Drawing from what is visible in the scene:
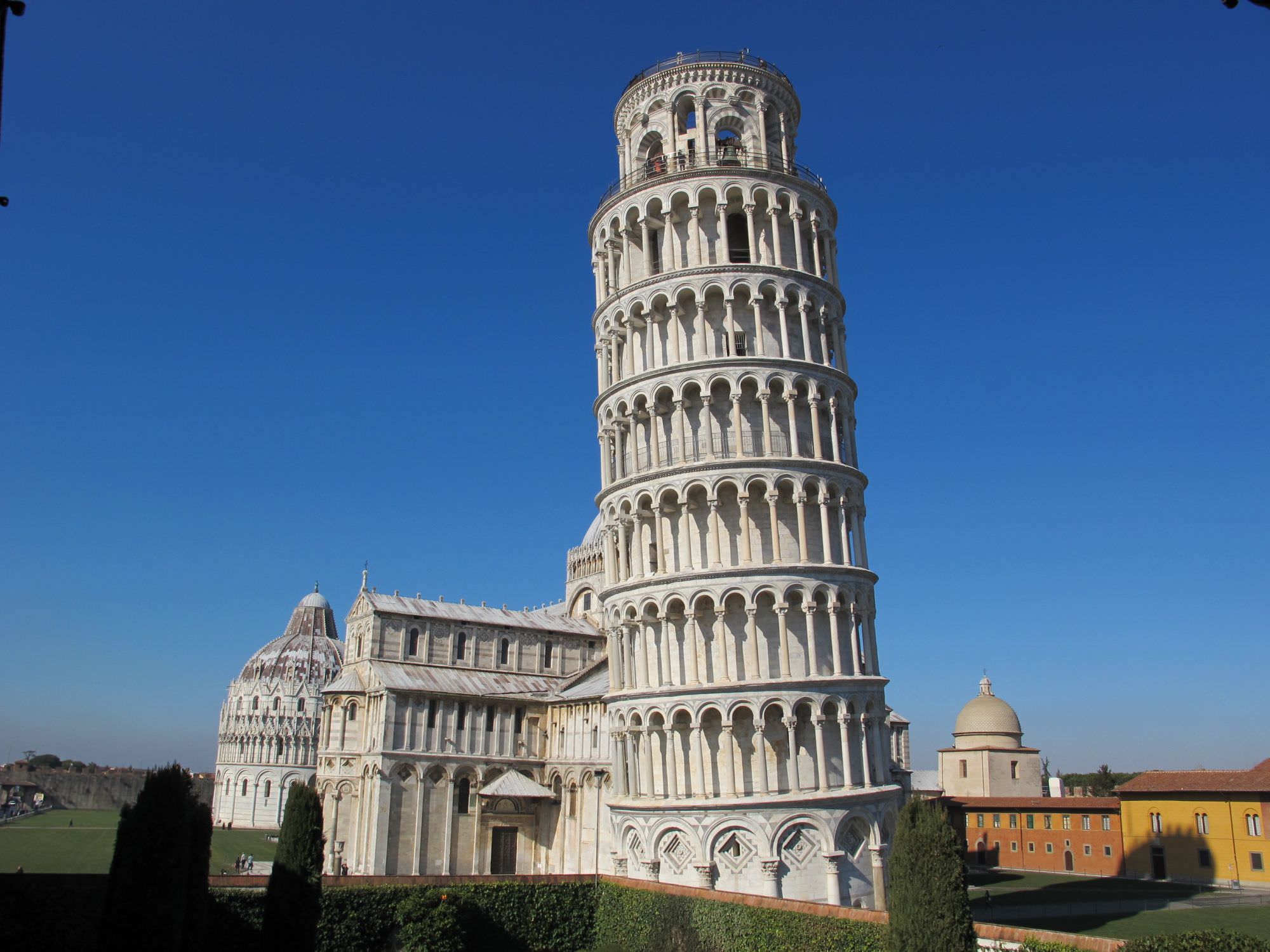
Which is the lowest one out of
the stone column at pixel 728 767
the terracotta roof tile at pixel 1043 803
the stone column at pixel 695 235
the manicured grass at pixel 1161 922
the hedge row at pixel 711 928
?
the manicured grass at pixel 1161 922

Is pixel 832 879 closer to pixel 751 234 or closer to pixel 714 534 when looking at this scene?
pixel 714 534

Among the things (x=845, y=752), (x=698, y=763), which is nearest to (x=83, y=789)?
(x=698, y=763)

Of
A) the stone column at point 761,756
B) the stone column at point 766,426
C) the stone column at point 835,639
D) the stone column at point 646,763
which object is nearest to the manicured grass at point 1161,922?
the stone column at point 761,756

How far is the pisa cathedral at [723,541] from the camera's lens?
33719 millimetres

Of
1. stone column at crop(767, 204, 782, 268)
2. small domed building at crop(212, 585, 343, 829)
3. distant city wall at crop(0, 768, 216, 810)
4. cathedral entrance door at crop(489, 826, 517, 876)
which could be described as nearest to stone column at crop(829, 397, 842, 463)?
stone column at crop(767, 204, 782, 268)

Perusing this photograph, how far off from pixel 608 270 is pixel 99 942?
3037cm

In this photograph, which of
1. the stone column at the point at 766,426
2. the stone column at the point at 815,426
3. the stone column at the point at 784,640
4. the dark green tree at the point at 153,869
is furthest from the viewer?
the stone column at the point at 815,426

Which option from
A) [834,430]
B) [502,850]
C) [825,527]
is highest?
[834,430]

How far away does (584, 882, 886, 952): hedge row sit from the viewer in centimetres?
2544

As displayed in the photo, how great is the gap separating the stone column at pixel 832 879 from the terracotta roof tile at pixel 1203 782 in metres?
32.6

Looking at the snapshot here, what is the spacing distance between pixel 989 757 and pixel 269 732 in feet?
269

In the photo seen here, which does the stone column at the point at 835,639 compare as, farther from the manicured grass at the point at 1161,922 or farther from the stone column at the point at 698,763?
the manicured grass at the point at 1161,922

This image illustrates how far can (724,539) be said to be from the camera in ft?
117

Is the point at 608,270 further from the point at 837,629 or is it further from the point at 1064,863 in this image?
the point at 1064,863
